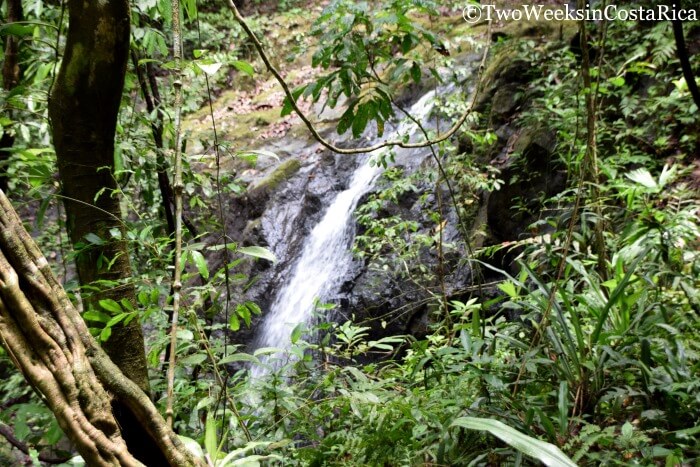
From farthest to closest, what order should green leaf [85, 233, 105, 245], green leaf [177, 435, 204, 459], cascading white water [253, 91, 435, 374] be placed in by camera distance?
cascading white water [253, 91, 435, 374]
green leaf [85, 233, 105, 245]
green leaf [177, 435, 204, 459]

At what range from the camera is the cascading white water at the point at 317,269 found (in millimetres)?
5711

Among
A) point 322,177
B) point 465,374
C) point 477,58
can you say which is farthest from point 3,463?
point 477,58

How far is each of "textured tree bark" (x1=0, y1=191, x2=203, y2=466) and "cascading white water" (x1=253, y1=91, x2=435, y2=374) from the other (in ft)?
15.4

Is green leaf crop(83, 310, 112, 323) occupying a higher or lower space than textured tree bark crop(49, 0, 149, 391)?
lower

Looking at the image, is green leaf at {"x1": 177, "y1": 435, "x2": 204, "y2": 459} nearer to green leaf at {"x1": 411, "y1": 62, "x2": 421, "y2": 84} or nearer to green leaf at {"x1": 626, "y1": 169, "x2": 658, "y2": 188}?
green leaf at {"x1": 411, "y1": 62, "x2": 421, "y2": 84}

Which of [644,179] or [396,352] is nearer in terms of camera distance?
[396,352]

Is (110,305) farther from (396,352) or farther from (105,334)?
(396,352)

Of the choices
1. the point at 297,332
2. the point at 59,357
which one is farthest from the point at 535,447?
the point at 297,332

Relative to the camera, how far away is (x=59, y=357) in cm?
72

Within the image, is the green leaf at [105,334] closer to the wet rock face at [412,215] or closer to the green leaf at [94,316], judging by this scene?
the green leaf at [94,316]

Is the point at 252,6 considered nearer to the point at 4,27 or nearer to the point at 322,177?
the point at 322,177

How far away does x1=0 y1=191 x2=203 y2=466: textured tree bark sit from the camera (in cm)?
69

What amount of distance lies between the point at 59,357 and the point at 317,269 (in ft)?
17.9

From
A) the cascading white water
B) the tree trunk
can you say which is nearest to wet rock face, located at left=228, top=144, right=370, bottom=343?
the cascading white water
